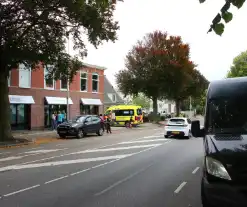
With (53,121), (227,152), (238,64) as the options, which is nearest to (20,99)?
(53,121)

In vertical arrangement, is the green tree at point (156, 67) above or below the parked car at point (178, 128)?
→ above

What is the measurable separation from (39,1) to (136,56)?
36.0 meters

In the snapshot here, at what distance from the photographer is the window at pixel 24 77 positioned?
32.5 metres

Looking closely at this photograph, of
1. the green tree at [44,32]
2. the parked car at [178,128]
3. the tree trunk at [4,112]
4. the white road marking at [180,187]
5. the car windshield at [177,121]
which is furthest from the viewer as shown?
the car windshield at [177,121]

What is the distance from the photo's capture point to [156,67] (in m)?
53.1

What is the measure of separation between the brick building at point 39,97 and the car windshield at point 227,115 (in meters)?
22.5

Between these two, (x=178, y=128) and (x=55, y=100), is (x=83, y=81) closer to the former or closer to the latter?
(x=55, y=100)

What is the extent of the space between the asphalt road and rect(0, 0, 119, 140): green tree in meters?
7.70

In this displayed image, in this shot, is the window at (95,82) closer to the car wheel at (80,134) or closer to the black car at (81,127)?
the black car at (81,127)

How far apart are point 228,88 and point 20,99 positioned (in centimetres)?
2751

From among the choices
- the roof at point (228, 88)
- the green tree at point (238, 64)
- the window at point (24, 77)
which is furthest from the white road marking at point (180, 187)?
the green tree at point (238, 64)

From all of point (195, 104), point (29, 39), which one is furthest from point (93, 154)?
point (195, 104)

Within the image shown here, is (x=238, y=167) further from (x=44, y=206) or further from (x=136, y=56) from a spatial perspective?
(x=136, y=56)

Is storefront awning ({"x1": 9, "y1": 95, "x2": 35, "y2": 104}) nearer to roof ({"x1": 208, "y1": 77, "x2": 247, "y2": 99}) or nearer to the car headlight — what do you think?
roof ({"x1": 208, "y1": 77, "x2": 247, "y2": 99})
